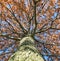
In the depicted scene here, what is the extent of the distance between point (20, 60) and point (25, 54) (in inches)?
9.8

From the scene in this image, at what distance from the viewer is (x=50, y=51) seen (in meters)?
8.59

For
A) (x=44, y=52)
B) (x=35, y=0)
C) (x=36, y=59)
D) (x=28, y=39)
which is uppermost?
(x=35, y=0)

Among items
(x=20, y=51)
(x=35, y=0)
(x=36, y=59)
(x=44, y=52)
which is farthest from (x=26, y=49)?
(x=44, y=52)

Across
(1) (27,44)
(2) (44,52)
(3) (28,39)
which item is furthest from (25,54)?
(2) (44,52)

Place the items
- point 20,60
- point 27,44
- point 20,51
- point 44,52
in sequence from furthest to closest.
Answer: point 44,52
point 27,44
point 20,51
point 20,60

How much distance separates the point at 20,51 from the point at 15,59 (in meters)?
0.36

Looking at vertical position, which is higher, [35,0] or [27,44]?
[35,0]

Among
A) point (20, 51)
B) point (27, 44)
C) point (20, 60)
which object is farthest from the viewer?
point (27, 44)

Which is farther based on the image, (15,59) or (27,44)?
(27,44)

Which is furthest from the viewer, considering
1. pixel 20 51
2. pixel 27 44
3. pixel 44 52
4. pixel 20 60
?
pixel 44 52

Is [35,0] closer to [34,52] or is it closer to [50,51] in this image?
[34,52]

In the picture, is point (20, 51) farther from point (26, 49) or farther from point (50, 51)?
point (50, 51)

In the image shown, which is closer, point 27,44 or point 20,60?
point 20,60

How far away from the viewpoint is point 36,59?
3867mm
